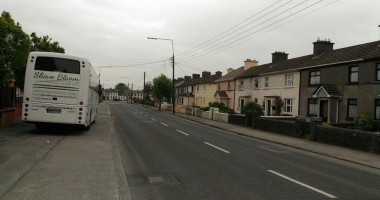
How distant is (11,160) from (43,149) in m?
2.06

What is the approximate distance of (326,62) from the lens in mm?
29344

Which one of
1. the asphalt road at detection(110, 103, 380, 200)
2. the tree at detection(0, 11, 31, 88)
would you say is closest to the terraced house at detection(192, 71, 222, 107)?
the tree at detection(0, 11, 31, 88)

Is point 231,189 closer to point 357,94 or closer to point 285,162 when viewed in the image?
point 285,162

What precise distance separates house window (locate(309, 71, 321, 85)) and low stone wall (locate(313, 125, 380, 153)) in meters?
12.7

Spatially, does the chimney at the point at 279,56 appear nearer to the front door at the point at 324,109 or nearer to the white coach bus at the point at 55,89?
the front door at the point at 324,109

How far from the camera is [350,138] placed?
16484 millimetres

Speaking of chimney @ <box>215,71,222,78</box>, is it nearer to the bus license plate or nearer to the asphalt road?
the bus license plate

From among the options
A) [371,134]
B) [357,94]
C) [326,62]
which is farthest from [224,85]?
[371,134]

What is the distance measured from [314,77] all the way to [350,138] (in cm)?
1560

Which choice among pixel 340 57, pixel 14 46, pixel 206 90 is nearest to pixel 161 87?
pixel 206 90

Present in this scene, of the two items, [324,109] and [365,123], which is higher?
[324,109]

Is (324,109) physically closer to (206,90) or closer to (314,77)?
(314,77)

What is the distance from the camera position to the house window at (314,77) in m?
30.5

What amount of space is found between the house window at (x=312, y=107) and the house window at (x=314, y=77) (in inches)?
67.5
